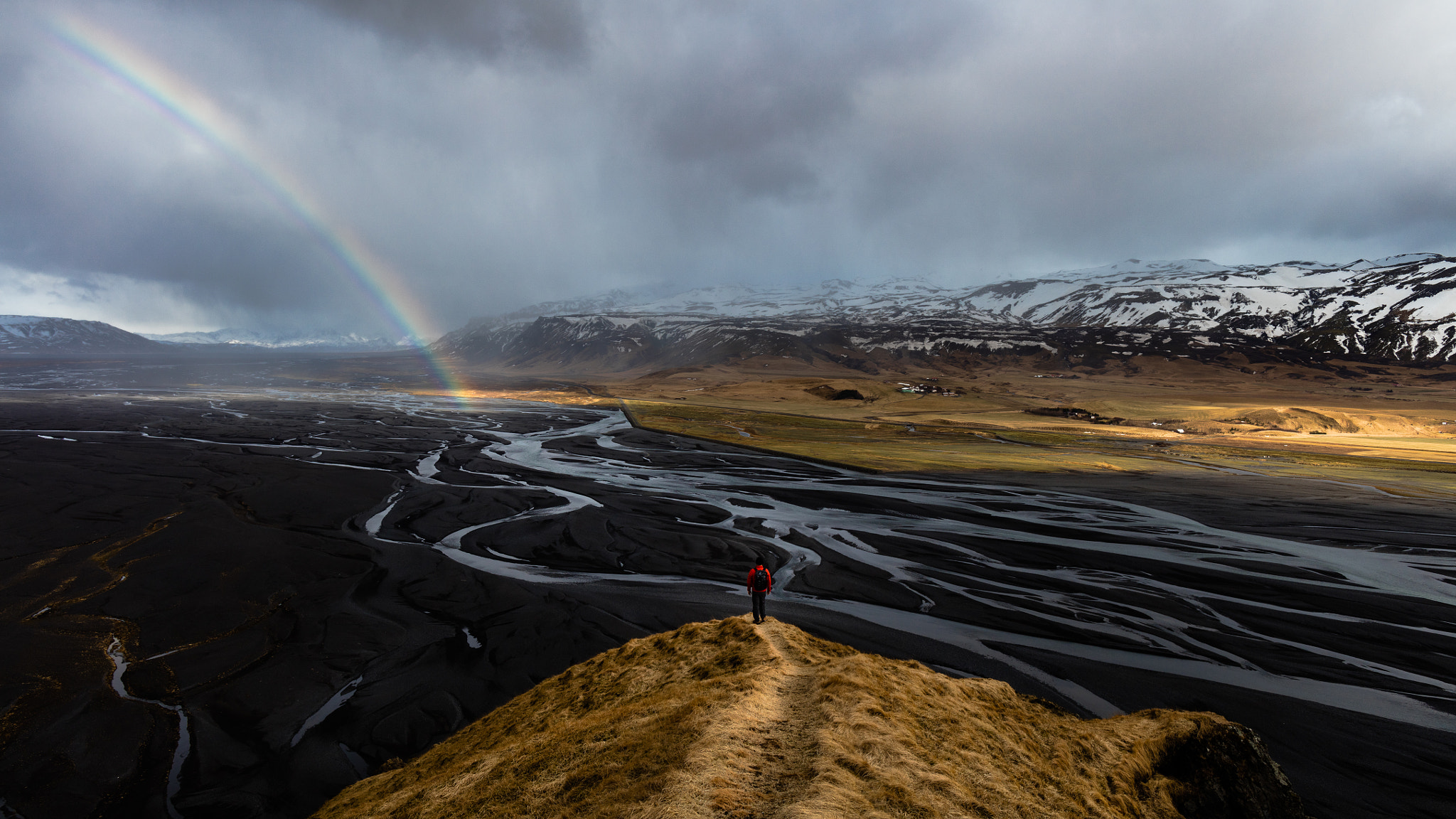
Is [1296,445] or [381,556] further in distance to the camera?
[1296,445]

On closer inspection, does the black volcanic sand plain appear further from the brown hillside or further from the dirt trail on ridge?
the dirt trail on ridge

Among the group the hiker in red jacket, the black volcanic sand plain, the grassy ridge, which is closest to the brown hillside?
the hiker in red jacket

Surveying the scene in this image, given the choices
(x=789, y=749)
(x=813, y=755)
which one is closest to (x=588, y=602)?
(x=789, y=749)

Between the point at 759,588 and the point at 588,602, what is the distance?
27.2 feet

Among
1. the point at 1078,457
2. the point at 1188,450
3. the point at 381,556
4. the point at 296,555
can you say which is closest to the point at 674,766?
the point at 381,556

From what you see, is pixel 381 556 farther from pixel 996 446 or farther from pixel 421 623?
pixel 996 446

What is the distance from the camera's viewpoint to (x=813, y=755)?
7852 millimetres

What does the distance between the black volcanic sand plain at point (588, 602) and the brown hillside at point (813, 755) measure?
9.77 ft

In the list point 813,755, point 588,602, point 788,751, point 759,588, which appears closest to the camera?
point 813,755

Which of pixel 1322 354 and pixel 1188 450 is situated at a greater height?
pixel 1322 354

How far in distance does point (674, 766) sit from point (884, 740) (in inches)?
117

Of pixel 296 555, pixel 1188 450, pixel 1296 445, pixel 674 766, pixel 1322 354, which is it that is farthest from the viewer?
pixel 1322 354

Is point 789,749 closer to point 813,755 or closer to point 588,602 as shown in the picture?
point 813,755

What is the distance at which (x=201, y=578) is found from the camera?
2005 centimetres
